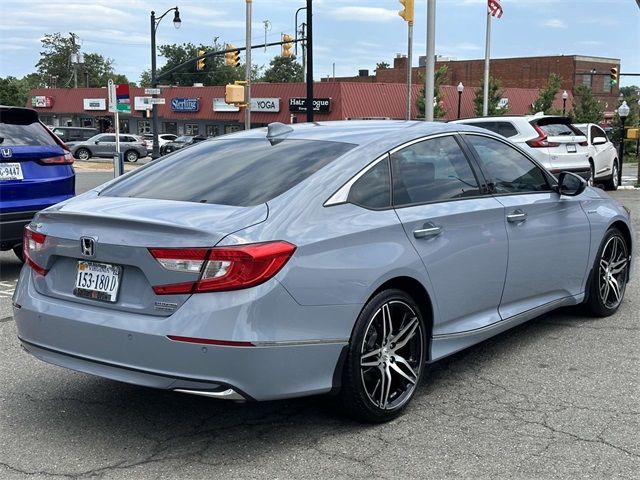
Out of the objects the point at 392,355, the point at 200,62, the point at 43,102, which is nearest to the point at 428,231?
the point at 392,355

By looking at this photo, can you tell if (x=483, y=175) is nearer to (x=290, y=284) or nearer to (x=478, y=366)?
(x=478, y=366)

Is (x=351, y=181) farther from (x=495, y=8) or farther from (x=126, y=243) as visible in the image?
(x=495, y=8)

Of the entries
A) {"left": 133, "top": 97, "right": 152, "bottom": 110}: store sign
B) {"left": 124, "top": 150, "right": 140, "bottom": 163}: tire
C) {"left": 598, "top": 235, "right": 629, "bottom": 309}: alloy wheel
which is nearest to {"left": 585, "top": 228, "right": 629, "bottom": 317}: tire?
{"left": 598, "top": 235, "right": 629, "bottom": 309}: alloy wheel

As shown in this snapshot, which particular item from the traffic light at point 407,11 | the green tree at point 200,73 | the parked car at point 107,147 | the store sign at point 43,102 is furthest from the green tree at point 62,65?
the traffic light at point 407,11

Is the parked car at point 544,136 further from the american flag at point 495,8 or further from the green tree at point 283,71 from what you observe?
→ the green tree at point 283,71

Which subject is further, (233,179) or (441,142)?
(441,142)

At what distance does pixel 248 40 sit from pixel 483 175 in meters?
27.3

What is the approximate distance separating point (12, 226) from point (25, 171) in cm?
57

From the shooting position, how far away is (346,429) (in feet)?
12.5

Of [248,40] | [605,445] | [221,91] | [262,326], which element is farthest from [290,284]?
→ [221,91]

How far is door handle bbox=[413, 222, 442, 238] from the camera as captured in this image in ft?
13.2

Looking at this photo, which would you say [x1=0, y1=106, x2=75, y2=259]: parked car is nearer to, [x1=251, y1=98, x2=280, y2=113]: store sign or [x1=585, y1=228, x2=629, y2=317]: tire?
[x1=585, y1=228, x2=629, y2=317]: tire

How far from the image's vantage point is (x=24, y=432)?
3816 mm

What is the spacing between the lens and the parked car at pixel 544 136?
14211 millimetres
